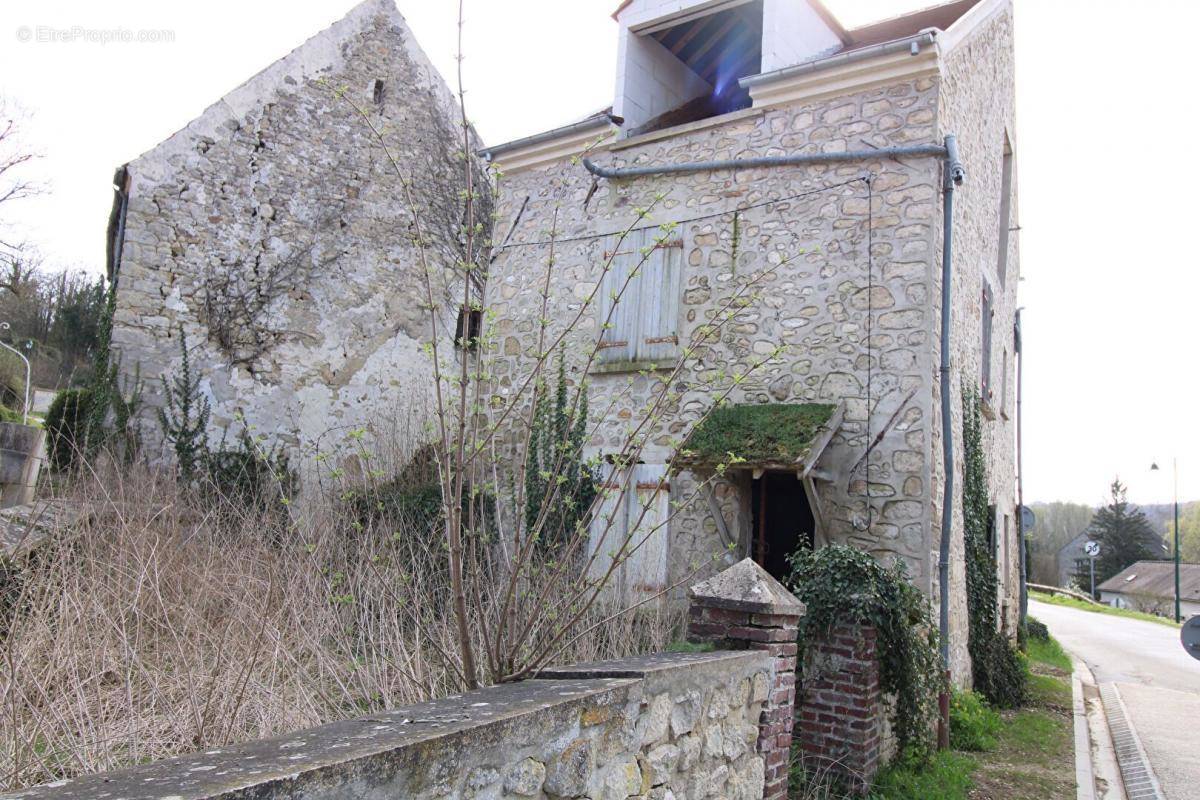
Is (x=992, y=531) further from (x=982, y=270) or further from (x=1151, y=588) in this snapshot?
(x=1151, y=588)

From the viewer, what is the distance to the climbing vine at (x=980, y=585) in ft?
30.2

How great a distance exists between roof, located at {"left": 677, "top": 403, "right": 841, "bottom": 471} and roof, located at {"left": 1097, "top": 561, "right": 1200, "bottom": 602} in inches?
1862

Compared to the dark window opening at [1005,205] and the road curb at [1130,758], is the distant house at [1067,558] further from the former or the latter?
the road curb at [1130,758]

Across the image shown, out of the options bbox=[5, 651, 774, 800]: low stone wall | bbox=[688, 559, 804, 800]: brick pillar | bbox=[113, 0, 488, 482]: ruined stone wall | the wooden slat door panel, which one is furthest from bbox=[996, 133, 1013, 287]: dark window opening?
bbox=[5, 651, 774, 800]: low stone wall

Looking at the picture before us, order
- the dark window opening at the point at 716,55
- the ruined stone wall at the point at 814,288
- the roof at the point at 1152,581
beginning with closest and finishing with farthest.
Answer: the ruined stone wall at the point at 814,288, the dark window opening at the point at 716,55, the roof at the point at 1152,581

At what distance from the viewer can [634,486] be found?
8.95m

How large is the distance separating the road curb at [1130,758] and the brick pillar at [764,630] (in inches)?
181

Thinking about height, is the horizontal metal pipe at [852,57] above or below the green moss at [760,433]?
above

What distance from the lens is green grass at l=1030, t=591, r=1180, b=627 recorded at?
3176 cm

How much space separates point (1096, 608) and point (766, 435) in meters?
34.4

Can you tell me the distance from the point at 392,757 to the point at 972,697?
27.0 feet

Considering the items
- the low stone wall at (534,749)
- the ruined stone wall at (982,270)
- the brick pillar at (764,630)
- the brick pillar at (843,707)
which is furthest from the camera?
the ruined stone wall at (982,270)

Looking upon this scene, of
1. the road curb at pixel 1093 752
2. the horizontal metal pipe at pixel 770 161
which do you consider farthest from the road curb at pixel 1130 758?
the horizontal metal pipe at pixel 770 161

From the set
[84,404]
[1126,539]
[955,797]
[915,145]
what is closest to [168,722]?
[955,797]
